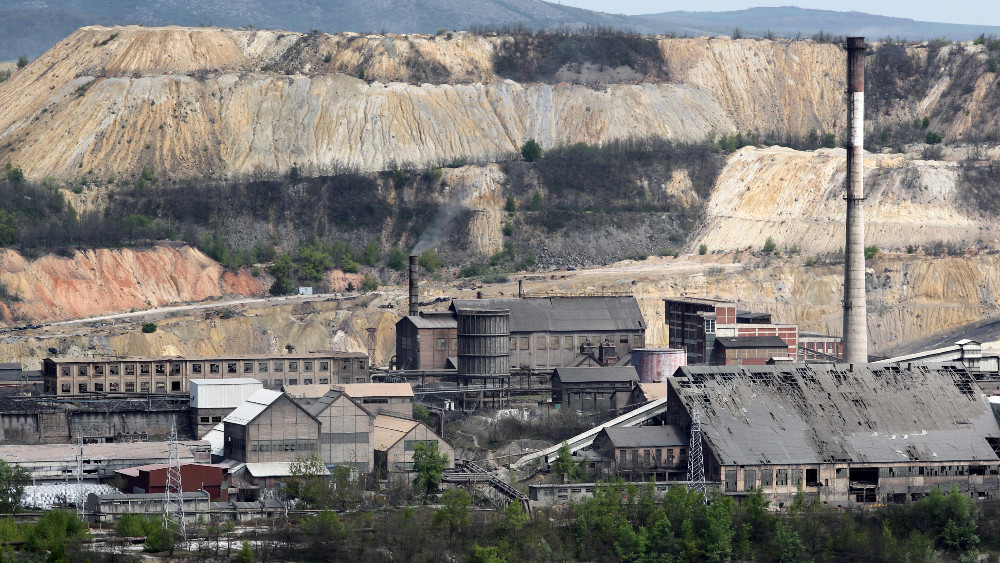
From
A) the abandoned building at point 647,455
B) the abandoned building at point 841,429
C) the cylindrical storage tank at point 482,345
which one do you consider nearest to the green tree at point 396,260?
the cylindrical storage tank at point 482,345

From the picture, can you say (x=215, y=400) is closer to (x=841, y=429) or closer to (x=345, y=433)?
(x=345, y=433)

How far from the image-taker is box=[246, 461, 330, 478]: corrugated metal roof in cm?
8044

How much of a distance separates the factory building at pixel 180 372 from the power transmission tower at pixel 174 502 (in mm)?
20293

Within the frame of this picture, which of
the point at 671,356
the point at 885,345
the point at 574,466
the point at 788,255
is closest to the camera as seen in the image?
the point at 574,466

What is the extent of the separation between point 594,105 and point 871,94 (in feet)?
112

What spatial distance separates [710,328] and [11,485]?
4660cm

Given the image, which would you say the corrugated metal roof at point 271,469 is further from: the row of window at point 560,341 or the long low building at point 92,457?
the row of window at point 560,341

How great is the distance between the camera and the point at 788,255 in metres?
150

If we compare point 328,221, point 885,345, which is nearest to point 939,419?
point 885,345

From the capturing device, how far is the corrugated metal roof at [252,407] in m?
83.2

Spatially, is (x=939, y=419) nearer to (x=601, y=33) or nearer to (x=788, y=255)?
(x=788, y=255)

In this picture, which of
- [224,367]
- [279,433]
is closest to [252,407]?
[279,433]

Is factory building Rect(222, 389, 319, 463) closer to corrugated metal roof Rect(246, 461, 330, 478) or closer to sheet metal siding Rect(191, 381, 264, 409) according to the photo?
corrugated metal roof Rect(246, 461, 330, 478)

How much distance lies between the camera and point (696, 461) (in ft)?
268
